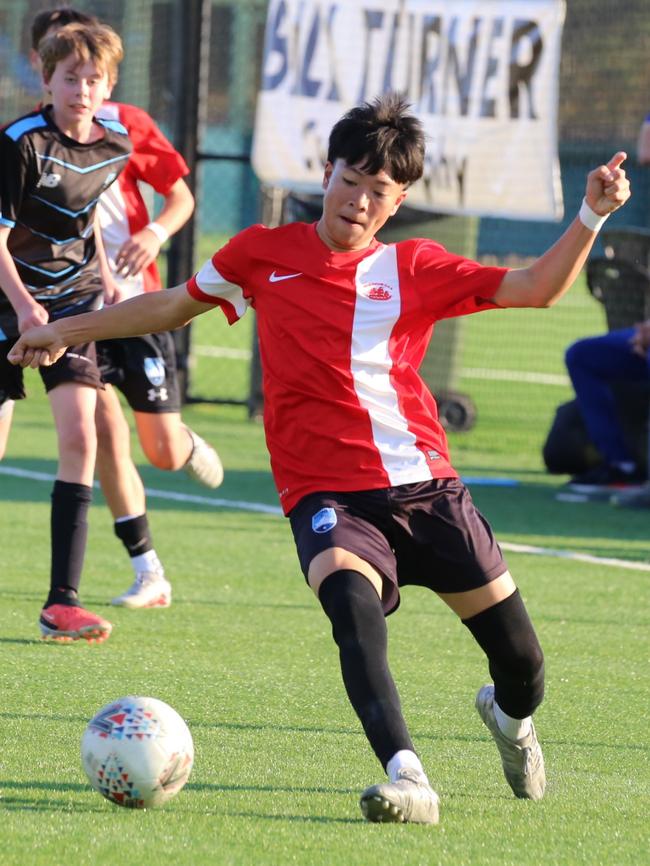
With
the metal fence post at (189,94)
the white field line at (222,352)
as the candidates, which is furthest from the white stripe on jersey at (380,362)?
the white field line at (222,352)

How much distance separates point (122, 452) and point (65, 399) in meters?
0.57

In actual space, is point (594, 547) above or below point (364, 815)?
below

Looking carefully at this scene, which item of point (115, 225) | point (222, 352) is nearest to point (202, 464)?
point (115, 225)

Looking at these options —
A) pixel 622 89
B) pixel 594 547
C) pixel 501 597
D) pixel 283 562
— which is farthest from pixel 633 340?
pixel 622 89

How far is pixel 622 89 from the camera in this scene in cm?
2997

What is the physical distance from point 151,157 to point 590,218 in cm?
312

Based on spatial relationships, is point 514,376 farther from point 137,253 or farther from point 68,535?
point 68,535

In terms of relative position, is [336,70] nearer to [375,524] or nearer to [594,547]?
[594,547]

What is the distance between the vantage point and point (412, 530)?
13.1 feet

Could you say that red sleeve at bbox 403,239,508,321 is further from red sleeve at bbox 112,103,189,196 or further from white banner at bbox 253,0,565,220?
white banner at bbox 253,0,565,220

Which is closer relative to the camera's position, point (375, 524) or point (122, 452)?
point (375, 524)

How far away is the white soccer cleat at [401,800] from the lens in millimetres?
3566

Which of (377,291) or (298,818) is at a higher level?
(377,291)

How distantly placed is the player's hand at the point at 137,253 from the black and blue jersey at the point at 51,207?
0.73ft
